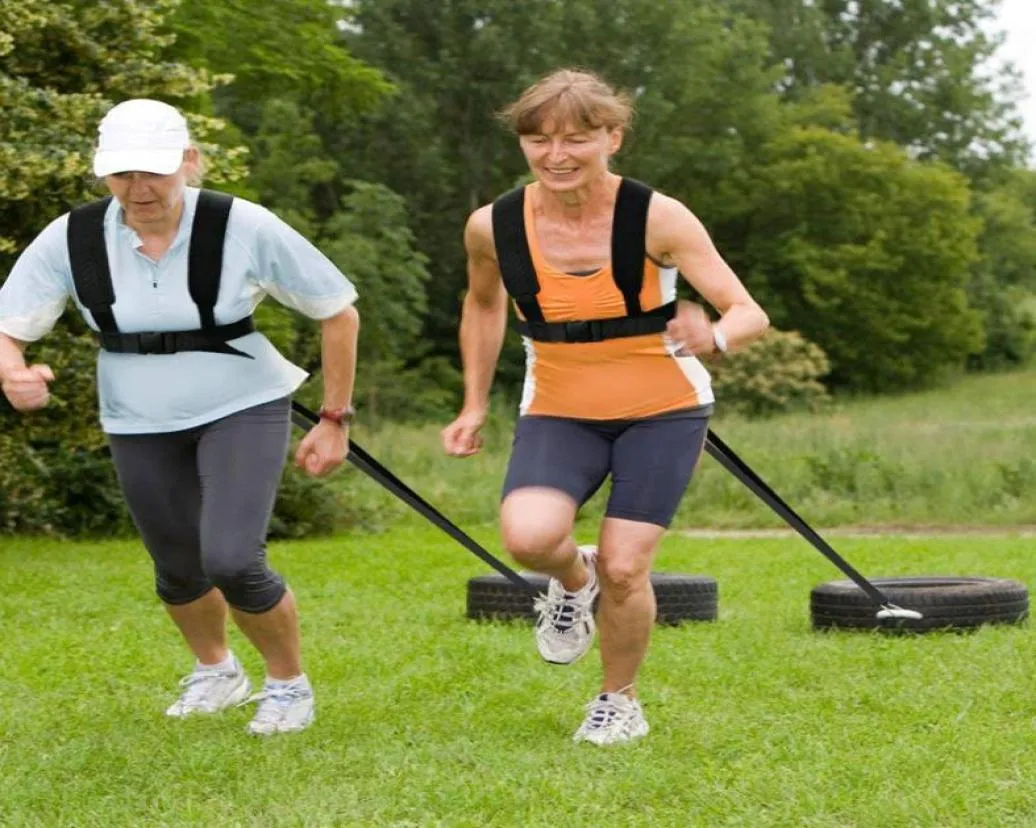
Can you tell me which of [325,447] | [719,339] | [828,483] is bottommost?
[828,483]

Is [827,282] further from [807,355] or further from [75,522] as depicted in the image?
[75,522]

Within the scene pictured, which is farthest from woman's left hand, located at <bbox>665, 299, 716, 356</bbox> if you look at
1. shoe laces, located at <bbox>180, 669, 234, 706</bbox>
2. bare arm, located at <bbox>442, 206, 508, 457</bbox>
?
shoe laces, located at <bbox>180, 669, 234, 706</bbox>

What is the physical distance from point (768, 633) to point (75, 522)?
29.4ft

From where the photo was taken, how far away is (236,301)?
19.2 ft

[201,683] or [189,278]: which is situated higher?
[189,278]

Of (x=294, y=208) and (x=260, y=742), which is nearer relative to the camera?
(x=260, y=742)

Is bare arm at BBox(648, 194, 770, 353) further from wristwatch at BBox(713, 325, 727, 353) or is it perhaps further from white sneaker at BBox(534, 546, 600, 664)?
white sneaker at BBox(534, 546, 600, 664)

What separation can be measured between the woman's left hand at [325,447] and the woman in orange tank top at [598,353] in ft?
1.13

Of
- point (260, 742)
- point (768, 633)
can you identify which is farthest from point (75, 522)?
point (260, 742)

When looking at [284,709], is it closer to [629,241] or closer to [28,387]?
[28,387]

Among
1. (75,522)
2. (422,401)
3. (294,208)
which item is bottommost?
(422,401)

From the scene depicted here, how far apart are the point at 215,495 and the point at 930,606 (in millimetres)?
3987

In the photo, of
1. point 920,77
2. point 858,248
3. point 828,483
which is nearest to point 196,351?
point 828,483

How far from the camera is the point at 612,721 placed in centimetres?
599
